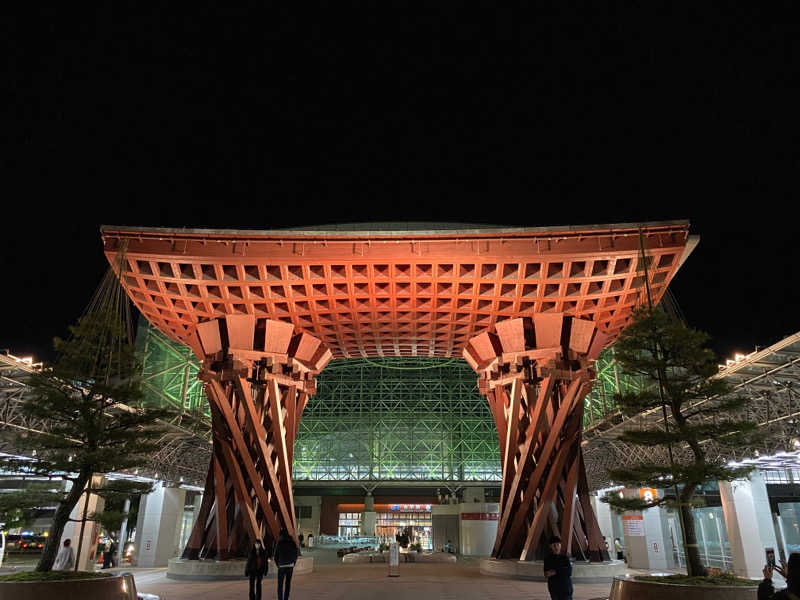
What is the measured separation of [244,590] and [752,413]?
54.3ft

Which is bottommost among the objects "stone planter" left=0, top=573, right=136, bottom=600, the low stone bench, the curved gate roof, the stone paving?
the low stone bench

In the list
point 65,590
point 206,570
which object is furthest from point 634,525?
point 65,590

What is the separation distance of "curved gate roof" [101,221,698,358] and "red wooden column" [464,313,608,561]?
97 centimetres

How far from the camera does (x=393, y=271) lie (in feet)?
59.7

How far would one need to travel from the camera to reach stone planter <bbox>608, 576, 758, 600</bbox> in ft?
26.7

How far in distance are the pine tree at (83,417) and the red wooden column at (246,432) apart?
6.16 metres

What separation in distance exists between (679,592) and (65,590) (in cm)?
932

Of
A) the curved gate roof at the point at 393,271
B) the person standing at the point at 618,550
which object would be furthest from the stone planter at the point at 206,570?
the person standing at the point at 618,550

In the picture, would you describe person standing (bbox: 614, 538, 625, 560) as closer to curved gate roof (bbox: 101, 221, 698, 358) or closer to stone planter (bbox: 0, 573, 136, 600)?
curved gate roof (bbox: 101, 221, 698, 358)

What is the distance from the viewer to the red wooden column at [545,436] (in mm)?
17625

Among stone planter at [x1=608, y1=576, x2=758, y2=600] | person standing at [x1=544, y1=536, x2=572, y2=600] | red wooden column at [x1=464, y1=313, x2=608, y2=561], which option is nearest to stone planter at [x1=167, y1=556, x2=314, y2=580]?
red wooden column at [x1=464, y1=313, x2=608, y2=561]

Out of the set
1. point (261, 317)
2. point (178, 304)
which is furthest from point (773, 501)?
point (178, 304)

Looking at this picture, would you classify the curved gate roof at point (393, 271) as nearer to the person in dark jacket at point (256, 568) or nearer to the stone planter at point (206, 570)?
the stone planter at point (206, 570)

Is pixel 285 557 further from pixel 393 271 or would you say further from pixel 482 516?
pixel 482 516
